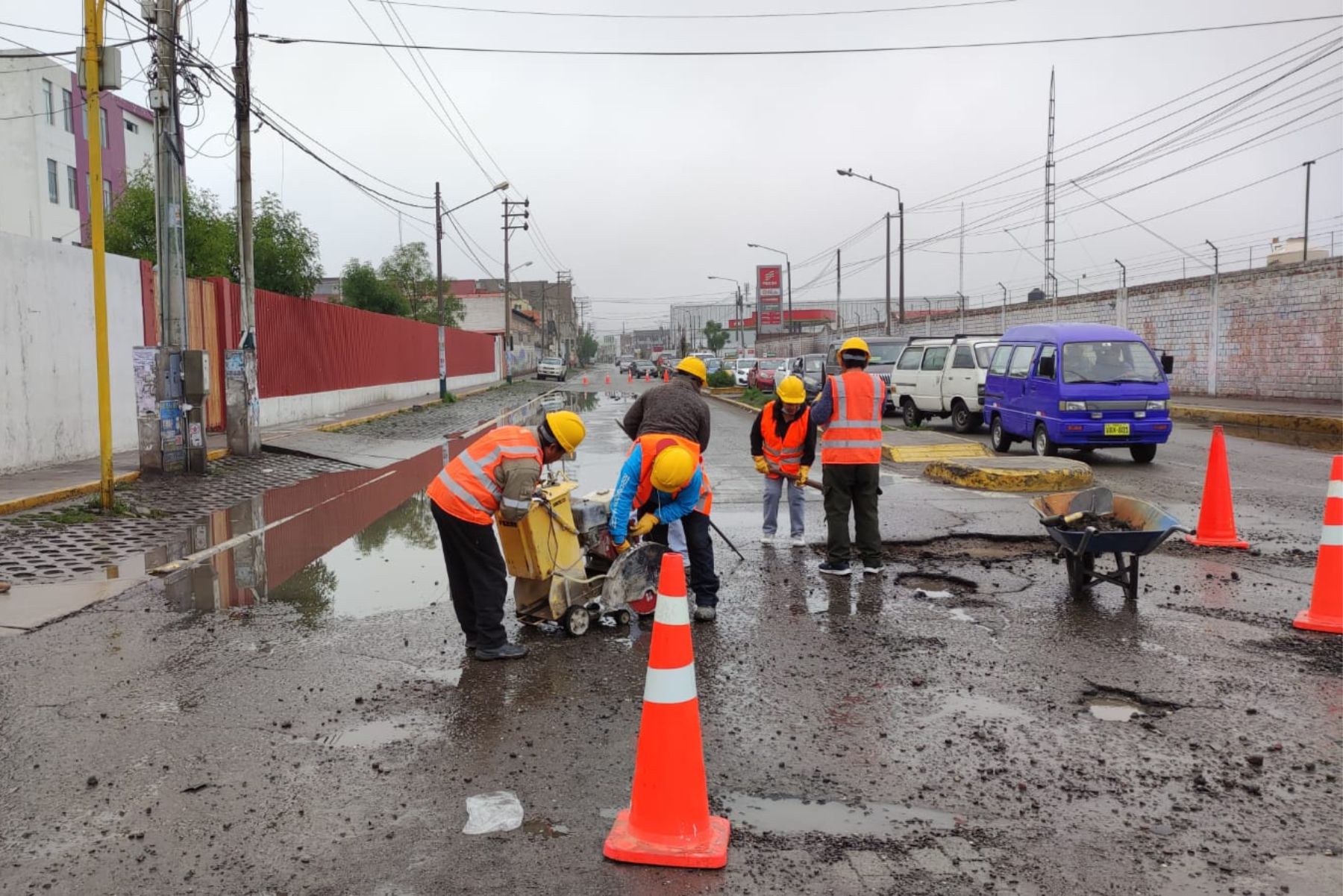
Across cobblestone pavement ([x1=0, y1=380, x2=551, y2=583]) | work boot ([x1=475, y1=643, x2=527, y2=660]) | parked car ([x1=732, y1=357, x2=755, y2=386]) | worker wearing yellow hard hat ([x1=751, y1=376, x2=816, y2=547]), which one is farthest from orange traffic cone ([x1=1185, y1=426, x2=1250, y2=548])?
parked car ([x1=732, y1=357, x2=755, y2=386])

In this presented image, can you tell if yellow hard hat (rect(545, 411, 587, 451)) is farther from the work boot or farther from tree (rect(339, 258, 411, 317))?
tree (rect(339, 258, 411, 317))

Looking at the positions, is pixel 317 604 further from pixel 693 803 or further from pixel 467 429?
pixel 467 429

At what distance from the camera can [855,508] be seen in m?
7.53

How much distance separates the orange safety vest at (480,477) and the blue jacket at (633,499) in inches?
29.8

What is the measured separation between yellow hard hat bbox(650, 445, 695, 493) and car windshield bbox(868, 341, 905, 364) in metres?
20.7

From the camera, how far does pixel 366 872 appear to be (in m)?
3.17

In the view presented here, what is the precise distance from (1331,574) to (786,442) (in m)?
3.93

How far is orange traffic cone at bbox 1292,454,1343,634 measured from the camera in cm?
582

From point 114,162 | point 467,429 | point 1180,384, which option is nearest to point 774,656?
point 467,429

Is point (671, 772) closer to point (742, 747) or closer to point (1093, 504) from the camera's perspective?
point (742, 747)

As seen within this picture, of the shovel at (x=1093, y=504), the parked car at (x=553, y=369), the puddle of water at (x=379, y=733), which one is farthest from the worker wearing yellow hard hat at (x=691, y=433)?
the parked car at (x=553, y=369)

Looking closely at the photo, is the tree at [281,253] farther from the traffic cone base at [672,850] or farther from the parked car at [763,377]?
the traffic cone base at [672,850]

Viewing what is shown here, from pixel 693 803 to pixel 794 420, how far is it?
203 inches

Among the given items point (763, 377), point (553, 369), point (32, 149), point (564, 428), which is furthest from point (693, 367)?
point (553, 369)
